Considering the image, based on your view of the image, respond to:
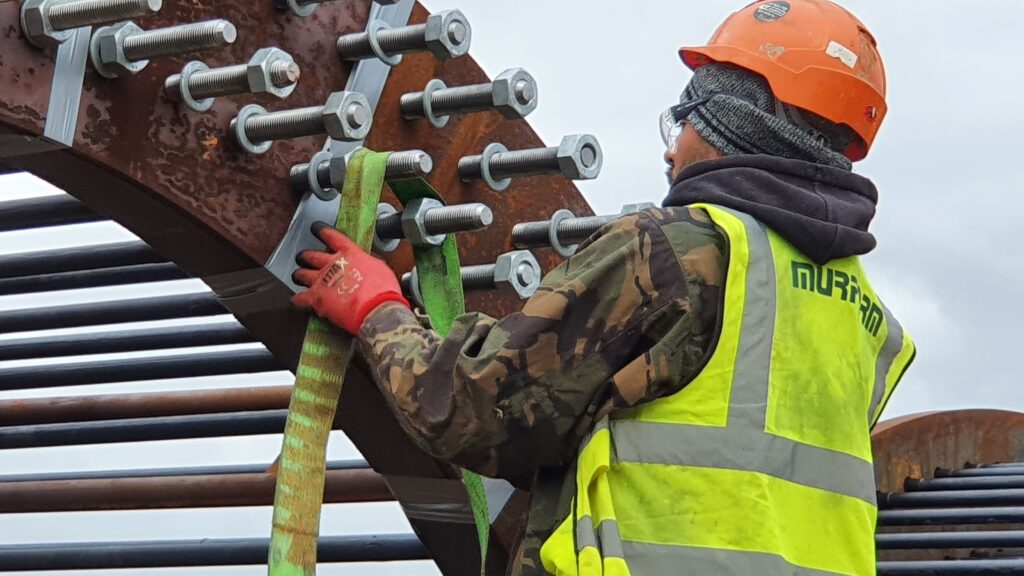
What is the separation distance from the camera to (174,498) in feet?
18.1

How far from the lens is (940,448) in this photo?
238 inches

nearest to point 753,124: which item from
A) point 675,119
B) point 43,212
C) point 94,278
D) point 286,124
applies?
point 675,119

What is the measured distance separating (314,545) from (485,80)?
1380 millimetres

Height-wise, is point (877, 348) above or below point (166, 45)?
below

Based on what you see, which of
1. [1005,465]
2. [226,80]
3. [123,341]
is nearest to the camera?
[226,80]

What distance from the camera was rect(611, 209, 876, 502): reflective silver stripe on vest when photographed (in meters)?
3.01

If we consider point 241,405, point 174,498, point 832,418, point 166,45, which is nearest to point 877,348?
point 832,418

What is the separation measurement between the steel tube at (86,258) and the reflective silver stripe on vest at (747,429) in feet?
6.59

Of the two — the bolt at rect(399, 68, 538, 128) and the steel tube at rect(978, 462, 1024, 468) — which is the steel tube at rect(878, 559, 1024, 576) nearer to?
the steel tube at rect(978, 462, 1024, 468)

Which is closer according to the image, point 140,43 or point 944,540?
point 140,43

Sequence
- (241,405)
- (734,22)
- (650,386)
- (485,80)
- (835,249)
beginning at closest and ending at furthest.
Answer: (650,386) → (835,249) → (734,22) → (485,80) → (241,405)

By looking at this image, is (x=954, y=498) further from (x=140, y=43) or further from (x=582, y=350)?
(x=140, y=43)

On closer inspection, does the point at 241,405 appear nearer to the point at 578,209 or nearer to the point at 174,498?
the point at 174,498

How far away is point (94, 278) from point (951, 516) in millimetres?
2810
